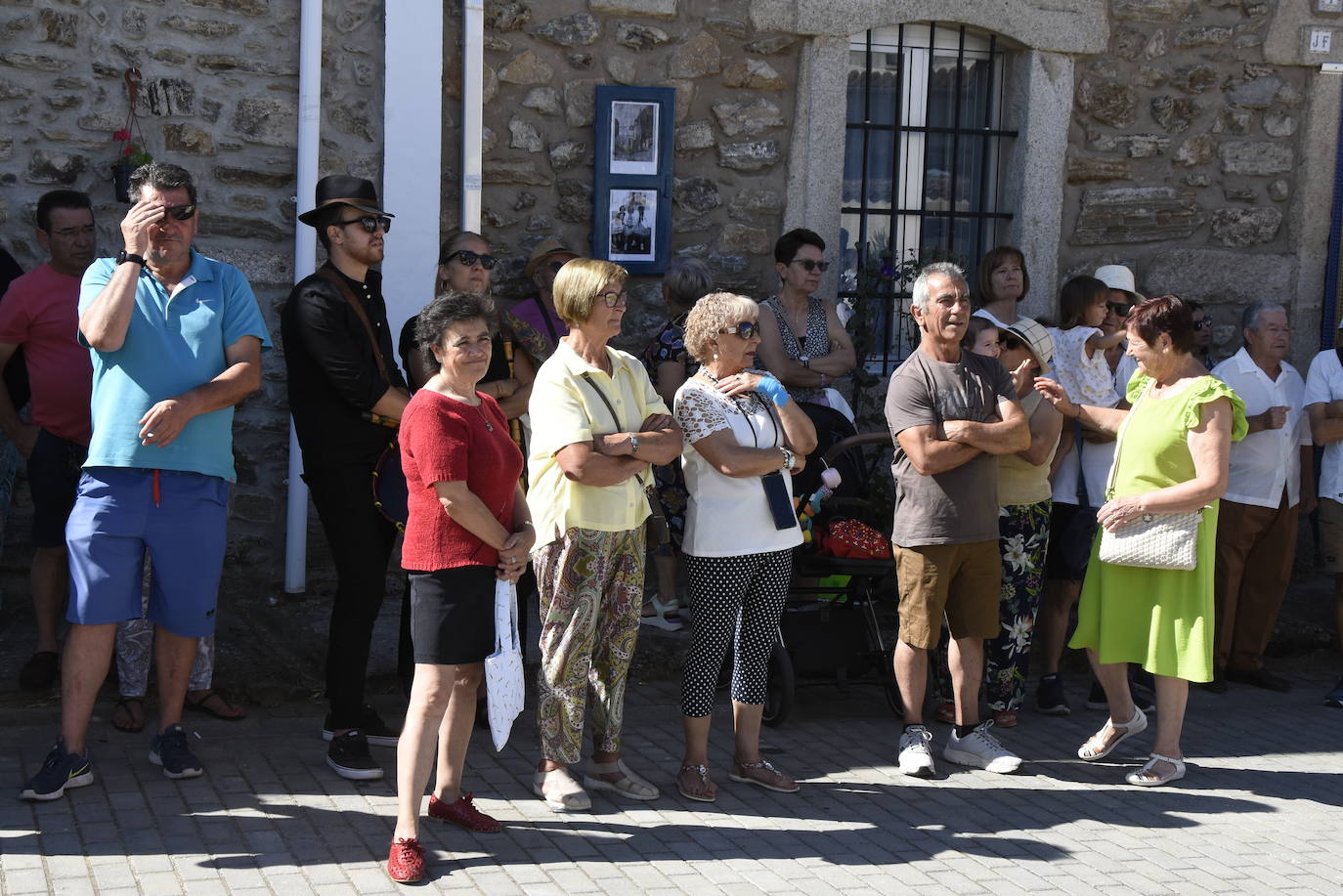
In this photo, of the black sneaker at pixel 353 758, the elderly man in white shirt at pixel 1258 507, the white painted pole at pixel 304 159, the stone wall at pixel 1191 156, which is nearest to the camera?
the black sneaker at pixel 353 758

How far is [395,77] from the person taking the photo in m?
6.65

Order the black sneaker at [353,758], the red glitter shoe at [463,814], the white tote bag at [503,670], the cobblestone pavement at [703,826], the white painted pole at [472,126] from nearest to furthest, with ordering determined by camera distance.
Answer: the cobblestone pavement at [703,826], the white tote bag at [503,670], the red glitter shoe at [463,814], the black sneaker at [353,758], the white painted pole at [472,126]

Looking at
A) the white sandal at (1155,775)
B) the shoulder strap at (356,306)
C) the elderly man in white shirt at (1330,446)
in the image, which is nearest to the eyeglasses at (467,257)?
the shoulder strap at (356,306)

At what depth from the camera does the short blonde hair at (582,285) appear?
469cm

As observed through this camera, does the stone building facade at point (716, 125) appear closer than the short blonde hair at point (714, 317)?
No

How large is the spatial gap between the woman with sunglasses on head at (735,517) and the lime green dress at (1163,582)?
131 cm

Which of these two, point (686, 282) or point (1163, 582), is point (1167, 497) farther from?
point (686, 282)

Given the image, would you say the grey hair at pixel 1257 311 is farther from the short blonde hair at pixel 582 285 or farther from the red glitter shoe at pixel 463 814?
the red glitter shoe at pixel 463 814

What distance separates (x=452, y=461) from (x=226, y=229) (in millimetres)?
2996

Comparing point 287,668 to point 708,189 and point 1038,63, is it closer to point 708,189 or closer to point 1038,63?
point 708,189

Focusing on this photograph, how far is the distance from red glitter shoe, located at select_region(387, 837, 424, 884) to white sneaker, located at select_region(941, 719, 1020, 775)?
226 cm

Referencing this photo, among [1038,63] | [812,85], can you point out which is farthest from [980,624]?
[1038,63]

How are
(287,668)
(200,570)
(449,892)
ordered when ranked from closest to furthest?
(449,892) → (200,570) → (287,668)

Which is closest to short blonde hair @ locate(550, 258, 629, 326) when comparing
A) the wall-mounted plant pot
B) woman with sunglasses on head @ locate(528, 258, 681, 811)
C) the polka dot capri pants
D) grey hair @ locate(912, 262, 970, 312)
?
woman with sunglasses on head @ locate(528, 258, 681, 811)
